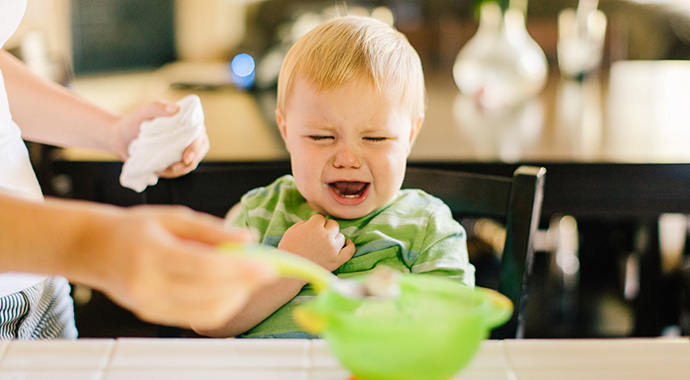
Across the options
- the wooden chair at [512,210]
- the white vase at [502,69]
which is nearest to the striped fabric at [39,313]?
the wooden chair at [512,210]

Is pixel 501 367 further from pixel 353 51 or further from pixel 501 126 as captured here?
pixel 501 126

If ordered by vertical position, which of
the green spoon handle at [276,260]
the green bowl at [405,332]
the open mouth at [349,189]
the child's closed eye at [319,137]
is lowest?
the open mouth at [349,189]

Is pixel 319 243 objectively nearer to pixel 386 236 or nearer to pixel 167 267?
pixel 386 236

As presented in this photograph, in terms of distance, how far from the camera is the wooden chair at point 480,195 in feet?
3.19

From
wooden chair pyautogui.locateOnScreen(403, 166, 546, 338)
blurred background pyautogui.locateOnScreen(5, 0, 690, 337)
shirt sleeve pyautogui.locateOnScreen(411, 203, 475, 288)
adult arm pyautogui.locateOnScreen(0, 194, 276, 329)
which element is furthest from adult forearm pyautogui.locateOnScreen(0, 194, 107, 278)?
blurred background pyautogui.locateOnScreen(5, 0, 690, 337)

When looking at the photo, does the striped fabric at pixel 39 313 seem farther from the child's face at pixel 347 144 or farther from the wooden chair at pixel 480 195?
the child's face at pixel 347 144

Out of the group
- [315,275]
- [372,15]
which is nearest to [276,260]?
[315,275]

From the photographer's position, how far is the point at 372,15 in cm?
285

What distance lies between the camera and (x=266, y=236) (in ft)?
3.26

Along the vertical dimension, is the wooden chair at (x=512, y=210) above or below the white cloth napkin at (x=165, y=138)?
below

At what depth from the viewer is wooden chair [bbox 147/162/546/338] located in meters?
0.97

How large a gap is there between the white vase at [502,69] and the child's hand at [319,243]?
1265 mm

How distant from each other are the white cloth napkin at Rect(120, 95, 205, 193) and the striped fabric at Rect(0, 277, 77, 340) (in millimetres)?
219

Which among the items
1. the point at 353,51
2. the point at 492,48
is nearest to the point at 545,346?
the point at 353,51
